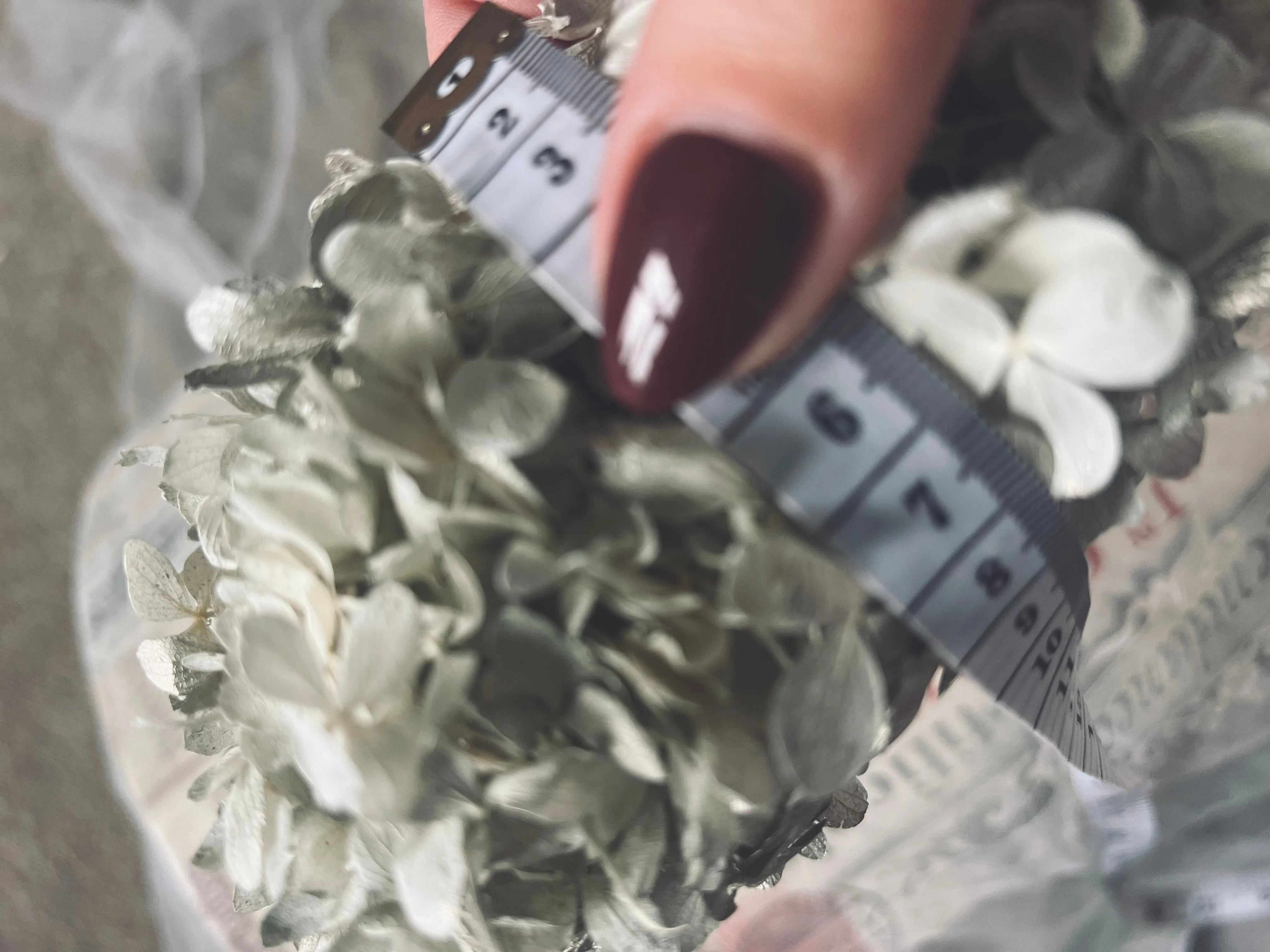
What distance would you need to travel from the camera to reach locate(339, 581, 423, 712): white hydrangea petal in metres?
0.24

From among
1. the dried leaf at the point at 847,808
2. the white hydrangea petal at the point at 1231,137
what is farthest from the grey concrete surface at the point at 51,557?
the white hydrangea petal at the point at 1231,137

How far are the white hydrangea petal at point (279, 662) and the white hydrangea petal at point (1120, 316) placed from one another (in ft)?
0.69

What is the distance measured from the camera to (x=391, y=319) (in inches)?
10.1

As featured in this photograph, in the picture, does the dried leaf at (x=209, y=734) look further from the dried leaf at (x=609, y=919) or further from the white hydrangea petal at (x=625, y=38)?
the white hydrangea petal at (x=625, y=38)

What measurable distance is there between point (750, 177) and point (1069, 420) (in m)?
0.11

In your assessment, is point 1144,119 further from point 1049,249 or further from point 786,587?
point 786,587

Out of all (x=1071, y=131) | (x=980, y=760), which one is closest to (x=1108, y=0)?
(x=1071, y=131)

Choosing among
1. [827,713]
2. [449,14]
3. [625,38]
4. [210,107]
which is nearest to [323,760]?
[827,713]

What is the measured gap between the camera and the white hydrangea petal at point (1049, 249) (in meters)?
0.24

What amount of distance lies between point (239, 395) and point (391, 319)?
11cm

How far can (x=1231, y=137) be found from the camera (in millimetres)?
270

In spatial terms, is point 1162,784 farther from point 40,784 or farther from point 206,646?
point 40,784

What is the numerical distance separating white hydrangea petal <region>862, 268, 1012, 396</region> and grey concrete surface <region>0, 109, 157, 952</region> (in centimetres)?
133

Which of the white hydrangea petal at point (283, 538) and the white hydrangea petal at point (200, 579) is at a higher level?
the white hydrangea petal at point (283, 538)
